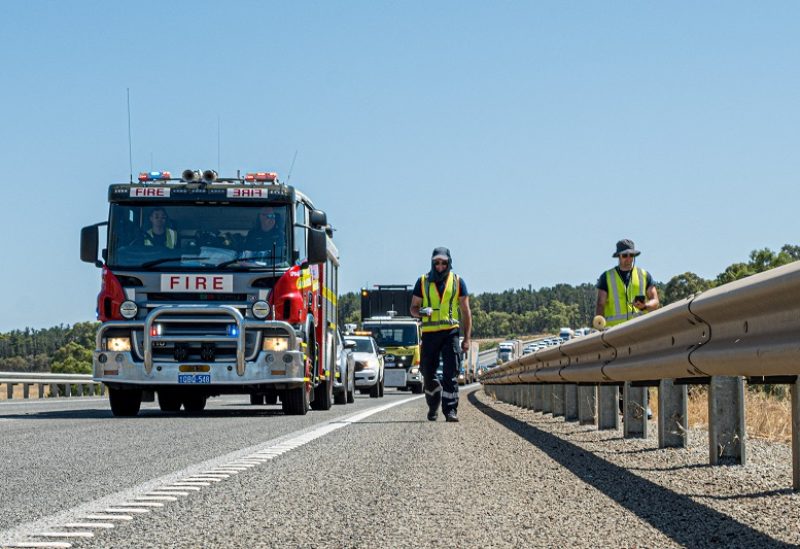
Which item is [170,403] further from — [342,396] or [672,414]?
[672,414]

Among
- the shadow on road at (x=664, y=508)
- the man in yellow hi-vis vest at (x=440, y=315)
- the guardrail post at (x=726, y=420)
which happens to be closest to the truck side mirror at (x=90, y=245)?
the man in yellow hi-vis vest at (x=440, y=315)

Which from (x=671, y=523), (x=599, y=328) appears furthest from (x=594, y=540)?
(x=599, y=328)

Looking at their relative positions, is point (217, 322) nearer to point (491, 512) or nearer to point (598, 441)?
point (598, 441)

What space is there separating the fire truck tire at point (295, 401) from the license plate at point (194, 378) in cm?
132

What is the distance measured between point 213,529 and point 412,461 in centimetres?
320

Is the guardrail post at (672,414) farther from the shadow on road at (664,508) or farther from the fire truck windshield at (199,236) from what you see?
the fire truck windshield at (199,236)

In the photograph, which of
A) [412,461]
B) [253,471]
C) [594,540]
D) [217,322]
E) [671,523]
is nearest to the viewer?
[594,540]

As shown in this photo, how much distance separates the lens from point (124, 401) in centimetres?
1550

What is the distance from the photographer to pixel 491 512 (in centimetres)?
513

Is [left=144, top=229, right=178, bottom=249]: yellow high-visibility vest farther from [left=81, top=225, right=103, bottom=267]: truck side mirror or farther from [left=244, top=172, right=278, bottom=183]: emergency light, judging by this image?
[left=244, top=172, right=278, bottom=183]: emergency light

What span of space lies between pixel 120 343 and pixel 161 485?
879 cm

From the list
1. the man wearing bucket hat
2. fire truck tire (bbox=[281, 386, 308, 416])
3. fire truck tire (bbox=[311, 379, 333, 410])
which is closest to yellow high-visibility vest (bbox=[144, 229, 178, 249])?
fire truck tire (bbox=[281, 386, 308, 416])

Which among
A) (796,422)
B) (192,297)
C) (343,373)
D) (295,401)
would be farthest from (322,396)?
(796,422)

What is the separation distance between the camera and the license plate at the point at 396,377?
4050 cm
